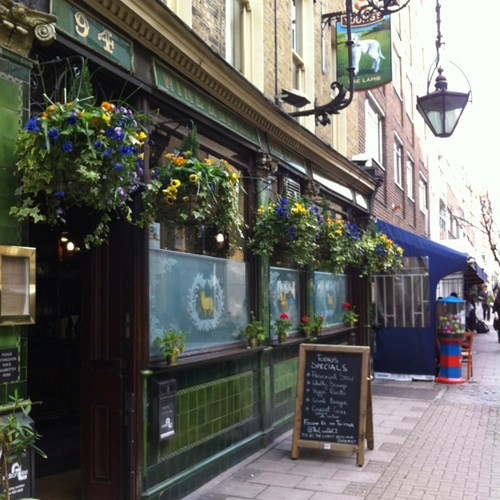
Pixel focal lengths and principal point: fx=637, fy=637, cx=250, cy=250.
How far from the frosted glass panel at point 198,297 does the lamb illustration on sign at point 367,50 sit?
6228 millimetres

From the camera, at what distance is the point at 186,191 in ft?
17.3

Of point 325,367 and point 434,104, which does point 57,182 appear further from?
point 434,104

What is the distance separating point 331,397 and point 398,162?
556 inches

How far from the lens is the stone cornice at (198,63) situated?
5.41 metres

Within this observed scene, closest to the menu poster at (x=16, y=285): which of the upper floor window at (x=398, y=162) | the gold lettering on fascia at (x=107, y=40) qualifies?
the gold lettering on fascia at (x=107, y=40)

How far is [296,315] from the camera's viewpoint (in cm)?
974

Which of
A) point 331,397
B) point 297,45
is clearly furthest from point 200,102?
point 297,45

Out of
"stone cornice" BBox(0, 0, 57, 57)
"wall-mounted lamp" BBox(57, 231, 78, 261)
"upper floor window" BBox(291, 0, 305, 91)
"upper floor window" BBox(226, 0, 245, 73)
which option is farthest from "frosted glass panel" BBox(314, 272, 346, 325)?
"stone cornice" BBox(0, 0, 57, 57)

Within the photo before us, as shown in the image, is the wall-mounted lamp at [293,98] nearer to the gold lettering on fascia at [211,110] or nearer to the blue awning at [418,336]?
the gold lettering on fascia at [211,110]

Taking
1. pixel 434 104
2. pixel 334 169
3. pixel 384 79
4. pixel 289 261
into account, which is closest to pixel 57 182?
pixel 289 261

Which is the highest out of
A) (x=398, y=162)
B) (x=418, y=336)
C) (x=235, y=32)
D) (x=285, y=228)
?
(x=398, y=162)

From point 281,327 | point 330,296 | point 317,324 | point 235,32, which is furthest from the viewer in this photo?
point 330,296

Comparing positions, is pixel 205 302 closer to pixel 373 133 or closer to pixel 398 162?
pixel 373 133

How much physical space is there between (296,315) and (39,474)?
179 inches
